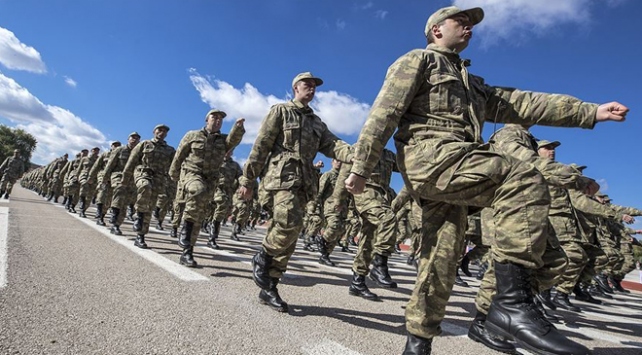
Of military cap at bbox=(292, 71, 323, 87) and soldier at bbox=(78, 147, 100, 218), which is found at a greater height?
military cap at bbox=(292, 71, 323, 87)

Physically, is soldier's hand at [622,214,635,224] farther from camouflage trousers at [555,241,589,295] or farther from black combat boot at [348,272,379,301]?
black combat boot at [348,272,379,301]

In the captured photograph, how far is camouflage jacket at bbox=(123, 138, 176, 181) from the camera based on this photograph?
290 inches

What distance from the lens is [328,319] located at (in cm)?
302

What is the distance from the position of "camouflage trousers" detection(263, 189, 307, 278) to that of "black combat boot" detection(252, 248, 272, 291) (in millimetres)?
37

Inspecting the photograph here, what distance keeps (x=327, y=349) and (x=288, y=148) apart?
216 cm

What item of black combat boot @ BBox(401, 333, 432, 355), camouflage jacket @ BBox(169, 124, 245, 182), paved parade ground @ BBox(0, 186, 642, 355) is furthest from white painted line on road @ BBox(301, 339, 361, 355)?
camouflage jacket @ BBox(169, 124, 245, 182)

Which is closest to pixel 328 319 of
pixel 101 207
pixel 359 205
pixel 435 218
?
pixel 435 218

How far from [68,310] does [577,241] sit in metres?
5.64

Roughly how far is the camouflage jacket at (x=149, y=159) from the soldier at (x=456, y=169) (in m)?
6.32

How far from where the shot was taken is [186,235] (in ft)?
17.3

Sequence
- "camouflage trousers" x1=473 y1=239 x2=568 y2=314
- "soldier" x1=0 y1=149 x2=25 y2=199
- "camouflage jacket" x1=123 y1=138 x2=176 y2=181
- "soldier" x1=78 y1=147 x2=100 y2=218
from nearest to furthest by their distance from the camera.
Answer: "camouflage trousers" x1=473 y1=239 x2=568 y2=314, "camouflage jacket" x1=123 y1=138 x2=176 y2=181, "soldier" x1=78 y1=147 x2=100 y2=218, "soldier" x1=0 y1=149 x2=25 y2=199

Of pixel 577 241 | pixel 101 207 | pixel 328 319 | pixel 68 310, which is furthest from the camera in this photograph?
pixel 101 207

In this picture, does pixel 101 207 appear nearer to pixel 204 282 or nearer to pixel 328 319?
pixel 204 282

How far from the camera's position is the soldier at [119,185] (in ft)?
25.4
